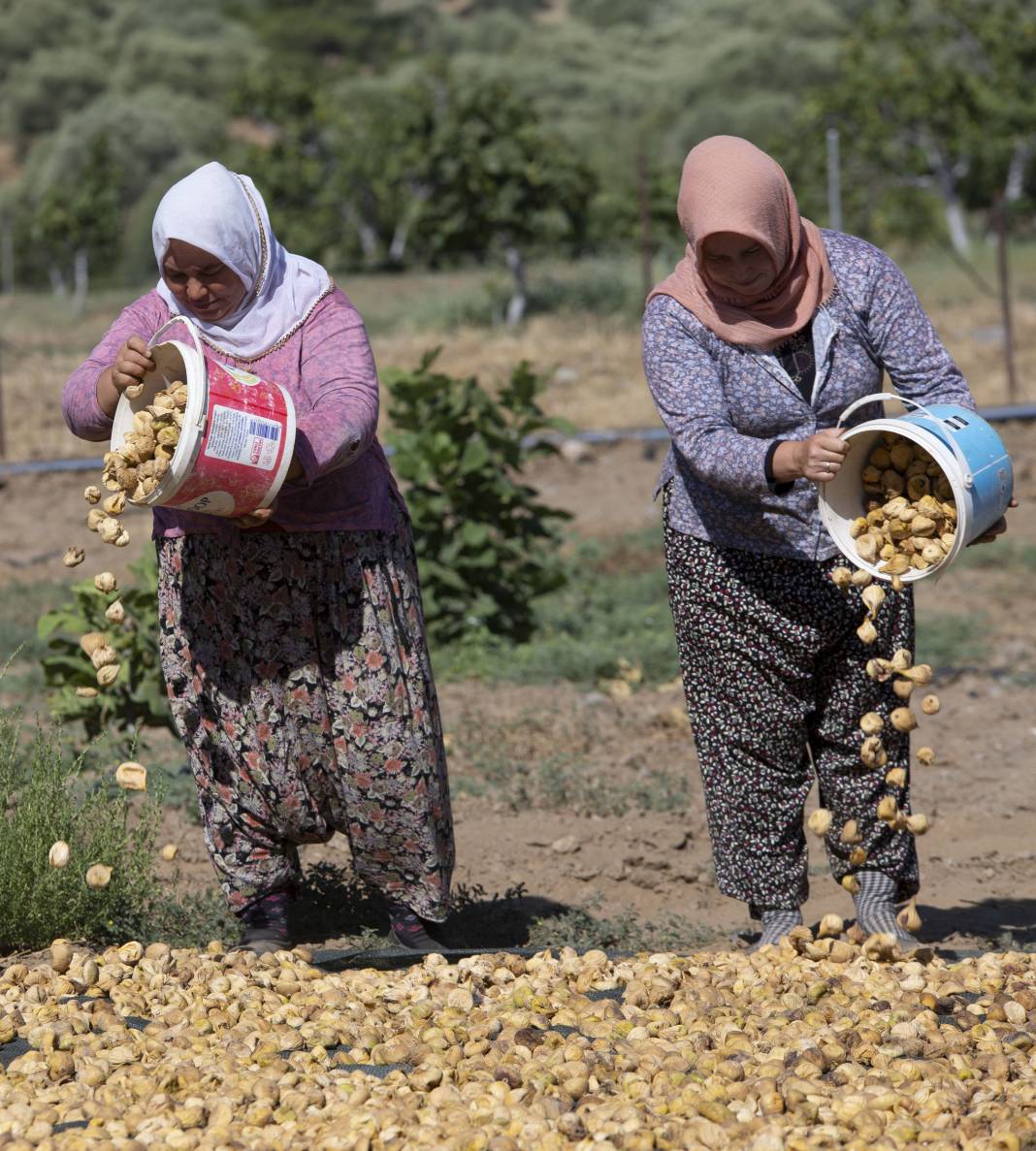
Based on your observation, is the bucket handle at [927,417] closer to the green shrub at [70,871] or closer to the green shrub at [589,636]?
the green shrub at [70,871]

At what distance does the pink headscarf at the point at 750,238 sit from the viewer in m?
2.86

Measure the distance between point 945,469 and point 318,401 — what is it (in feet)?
3.83

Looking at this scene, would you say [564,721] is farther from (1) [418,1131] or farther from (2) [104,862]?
(1) [418,1131]

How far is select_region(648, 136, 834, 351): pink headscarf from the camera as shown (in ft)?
9.39

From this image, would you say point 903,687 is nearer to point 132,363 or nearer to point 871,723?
point 871,723

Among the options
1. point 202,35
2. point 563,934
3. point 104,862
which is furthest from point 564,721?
point 202,35

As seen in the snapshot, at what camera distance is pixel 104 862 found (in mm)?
3416

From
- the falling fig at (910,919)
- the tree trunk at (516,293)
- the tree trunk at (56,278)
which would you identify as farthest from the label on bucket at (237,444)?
the tree trunk at (56,278)

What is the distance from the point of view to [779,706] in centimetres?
325

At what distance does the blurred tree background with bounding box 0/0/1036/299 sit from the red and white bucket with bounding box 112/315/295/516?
8.91m

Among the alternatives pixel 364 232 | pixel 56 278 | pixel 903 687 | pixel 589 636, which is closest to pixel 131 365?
pixel 903 687

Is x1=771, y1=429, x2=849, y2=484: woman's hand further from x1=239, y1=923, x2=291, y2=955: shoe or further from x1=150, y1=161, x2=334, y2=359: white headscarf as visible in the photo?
x1=239, y1=923, x2=291, y2=955: shoe

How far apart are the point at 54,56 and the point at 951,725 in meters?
50.6

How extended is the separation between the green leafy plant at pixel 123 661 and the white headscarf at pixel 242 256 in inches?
72.3
